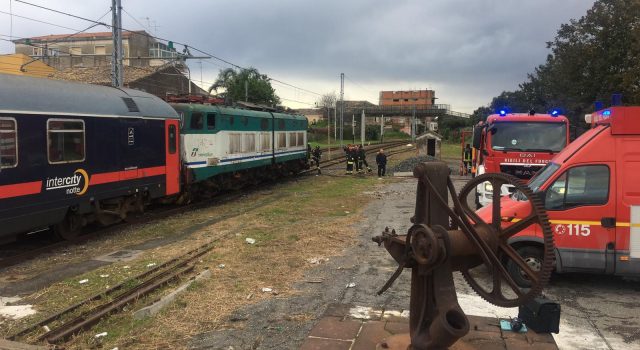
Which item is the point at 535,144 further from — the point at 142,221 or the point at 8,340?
the point at 8,340

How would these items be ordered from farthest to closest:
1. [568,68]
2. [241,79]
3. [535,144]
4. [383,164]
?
[241,79]
[568,68]
[383,164]
[535,144]

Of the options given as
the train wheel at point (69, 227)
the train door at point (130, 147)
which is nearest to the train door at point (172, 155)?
the train door at point (130, 147)

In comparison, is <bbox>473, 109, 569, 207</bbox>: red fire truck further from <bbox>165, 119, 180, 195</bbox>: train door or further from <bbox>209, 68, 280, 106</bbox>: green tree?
<bbox>209, 68, 280, 106</bbox>: green tree

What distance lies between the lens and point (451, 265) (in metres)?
3.72

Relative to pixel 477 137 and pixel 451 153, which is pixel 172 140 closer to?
pixel 477 137

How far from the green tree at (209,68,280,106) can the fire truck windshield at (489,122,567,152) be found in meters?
49.2

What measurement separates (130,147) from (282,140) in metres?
11.7

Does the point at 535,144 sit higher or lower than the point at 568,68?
lower

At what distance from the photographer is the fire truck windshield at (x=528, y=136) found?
11.2 m

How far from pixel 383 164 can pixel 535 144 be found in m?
13.4

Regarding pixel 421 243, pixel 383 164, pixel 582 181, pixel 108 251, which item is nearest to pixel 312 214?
pixel 108 251

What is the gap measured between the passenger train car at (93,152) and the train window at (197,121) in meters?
0.03

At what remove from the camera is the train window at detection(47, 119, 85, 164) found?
862cm

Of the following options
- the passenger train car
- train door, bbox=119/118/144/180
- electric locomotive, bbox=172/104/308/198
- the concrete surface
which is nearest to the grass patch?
electric locomotive, bbox=172/104/308/198
